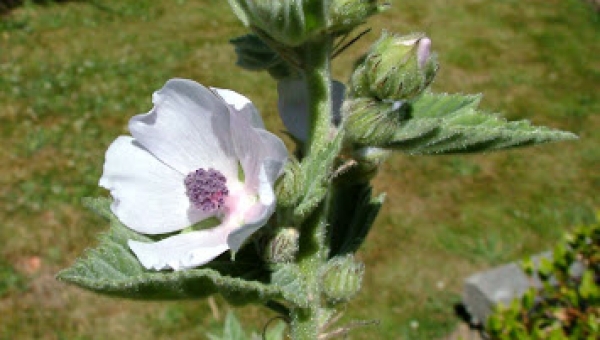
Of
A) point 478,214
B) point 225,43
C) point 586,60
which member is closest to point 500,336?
point 478,214

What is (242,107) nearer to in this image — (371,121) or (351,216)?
(371,121)

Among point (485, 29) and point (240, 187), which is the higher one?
point (240, 187)

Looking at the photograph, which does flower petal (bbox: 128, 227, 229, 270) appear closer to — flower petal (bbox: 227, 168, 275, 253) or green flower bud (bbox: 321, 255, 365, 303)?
flower petal (bbox: 227, 168, 275, 253)

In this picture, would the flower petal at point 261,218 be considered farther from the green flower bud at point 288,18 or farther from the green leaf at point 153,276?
the green flower bud at point 288,18

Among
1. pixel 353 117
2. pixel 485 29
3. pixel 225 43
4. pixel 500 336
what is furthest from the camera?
pixel 485 29

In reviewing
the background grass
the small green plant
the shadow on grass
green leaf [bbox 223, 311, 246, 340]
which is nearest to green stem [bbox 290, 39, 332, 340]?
green leaf [bbox 223, 311, 246, 340]

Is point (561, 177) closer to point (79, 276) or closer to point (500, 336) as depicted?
point (500, 336)

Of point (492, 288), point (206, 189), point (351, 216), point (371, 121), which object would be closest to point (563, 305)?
point (492, 288)

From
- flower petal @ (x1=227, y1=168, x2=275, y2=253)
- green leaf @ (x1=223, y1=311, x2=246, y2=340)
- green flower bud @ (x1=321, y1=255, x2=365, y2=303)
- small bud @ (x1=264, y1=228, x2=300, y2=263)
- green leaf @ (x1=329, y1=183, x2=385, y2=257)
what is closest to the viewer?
flower petal @ (x1=227, y1=168, x2=275, y2=253)
